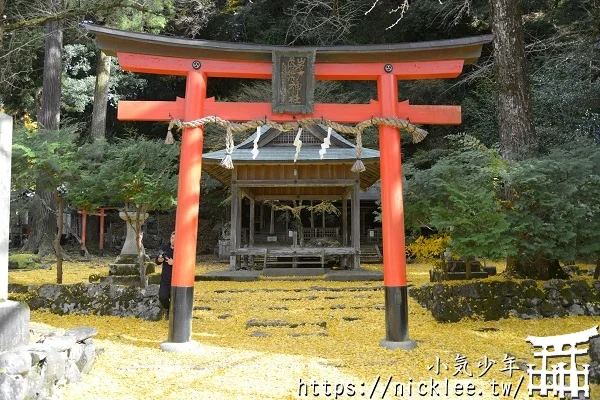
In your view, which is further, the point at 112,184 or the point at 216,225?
the point at 216,225

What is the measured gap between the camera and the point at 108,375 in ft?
17.4

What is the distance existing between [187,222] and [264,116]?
182 centimetres

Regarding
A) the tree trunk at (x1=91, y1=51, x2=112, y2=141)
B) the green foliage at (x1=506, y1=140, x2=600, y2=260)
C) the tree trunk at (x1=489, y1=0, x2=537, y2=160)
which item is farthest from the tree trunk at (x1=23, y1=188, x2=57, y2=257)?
the green foliage at (x1=506, y1=140, x2=600, y2=260)

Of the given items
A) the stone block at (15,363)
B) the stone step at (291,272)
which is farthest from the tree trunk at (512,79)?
the stone block at (15,363)

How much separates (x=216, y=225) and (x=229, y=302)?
14569 mm

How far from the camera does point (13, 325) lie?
4.86 metres

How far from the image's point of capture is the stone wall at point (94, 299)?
855cm

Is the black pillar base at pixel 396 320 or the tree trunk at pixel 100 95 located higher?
the tree trunk at pixel 100 95

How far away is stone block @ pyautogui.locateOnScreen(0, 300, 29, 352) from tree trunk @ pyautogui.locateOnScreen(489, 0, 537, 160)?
321 inches

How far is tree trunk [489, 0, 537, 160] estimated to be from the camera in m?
9.34

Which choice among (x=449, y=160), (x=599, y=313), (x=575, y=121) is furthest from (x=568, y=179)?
(x=575, y=121)

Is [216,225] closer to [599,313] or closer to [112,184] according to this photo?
[112,184]

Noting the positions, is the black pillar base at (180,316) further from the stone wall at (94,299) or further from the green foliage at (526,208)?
the green foliage at (526,208)

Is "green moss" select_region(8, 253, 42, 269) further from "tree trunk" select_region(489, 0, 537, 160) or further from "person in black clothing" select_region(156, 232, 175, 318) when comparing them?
"tree trunk" select_region(489, 0, 537, 160)
